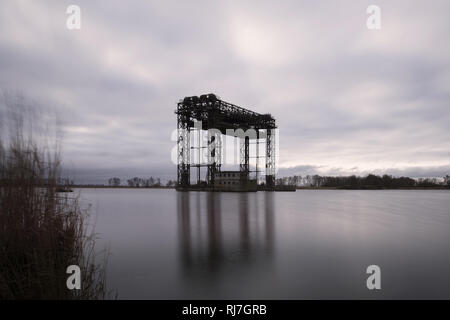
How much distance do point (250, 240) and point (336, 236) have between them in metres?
4.02

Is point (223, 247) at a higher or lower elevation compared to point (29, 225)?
lower

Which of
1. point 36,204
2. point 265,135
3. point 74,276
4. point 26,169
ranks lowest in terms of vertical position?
point 74,276

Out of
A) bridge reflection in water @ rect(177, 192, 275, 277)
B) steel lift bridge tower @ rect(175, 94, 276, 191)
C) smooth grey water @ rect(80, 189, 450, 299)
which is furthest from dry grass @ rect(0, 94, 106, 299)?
steel lift bridge tower @ rect(175, 94, 276, 191)

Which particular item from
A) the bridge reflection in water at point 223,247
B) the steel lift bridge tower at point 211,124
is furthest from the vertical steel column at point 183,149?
the bridge reflection in water at point 223,247

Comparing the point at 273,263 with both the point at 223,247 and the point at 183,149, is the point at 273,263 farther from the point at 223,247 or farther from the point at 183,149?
the point at 183,149

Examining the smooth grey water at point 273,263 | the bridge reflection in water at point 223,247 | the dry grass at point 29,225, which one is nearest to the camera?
the dry grass at point 29,225

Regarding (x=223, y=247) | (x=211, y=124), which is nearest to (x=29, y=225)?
(x=223, y=247)

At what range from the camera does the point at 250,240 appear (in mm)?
9453

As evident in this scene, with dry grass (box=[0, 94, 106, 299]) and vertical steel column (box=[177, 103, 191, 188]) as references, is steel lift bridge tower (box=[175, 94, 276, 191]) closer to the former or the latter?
vertical steel column (box=[177, 103, 191, 188])

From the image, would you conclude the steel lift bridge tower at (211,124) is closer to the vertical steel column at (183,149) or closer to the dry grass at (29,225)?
the vertical steel column at (183,149)
